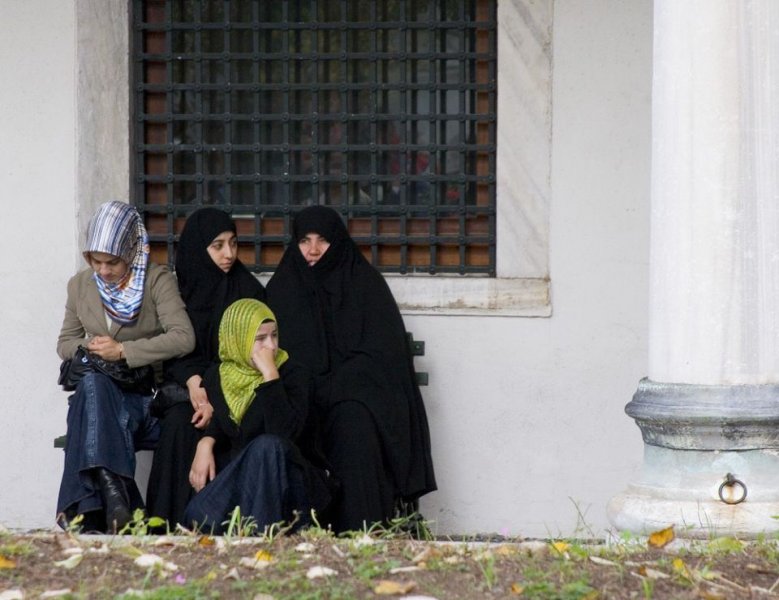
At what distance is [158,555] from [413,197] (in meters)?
2.91

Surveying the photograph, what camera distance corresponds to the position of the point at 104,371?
18.7ft

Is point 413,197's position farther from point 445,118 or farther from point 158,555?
point 158,555

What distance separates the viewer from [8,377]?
258 inches

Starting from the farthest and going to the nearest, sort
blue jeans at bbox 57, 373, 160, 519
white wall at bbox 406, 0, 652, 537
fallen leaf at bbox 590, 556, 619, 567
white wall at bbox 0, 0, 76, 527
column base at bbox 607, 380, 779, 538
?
white wall at bbox 0, 0, 76, 527 < white wall at bbox 406, 0, 652, 537 < blue jeans at bbox 57, 373, 160, 519 < column base at bbox 607, 380, 779, 538 < fallen leaf at bbox 590, 556, 619, 567

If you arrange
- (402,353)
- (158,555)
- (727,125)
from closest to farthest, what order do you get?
1. (158,555)
2. (727,125)
3. (402,353)

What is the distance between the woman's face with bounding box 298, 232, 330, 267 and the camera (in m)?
6.00

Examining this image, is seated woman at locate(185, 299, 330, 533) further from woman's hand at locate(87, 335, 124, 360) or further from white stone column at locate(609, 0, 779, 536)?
white stone column at locate(609, 0, 779, 536)

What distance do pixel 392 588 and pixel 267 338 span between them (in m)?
1.95

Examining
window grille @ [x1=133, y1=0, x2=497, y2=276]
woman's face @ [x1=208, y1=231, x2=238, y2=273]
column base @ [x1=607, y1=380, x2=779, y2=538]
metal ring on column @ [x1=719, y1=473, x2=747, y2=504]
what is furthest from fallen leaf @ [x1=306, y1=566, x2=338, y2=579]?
window grille @ [x1=133, y1=0, x2=497, y2=276]

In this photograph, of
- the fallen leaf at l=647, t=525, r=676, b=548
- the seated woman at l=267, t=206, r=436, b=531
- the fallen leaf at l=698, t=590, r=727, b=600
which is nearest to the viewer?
the fallen leaf at l=698, t=590, r=727, b=600

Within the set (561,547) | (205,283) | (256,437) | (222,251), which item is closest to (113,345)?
(205,283)

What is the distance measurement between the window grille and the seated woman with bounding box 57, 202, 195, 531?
770mm

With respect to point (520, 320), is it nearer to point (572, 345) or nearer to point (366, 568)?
point (572, 345)

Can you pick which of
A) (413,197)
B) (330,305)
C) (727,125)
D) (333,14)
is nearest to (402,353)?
(330,305)
